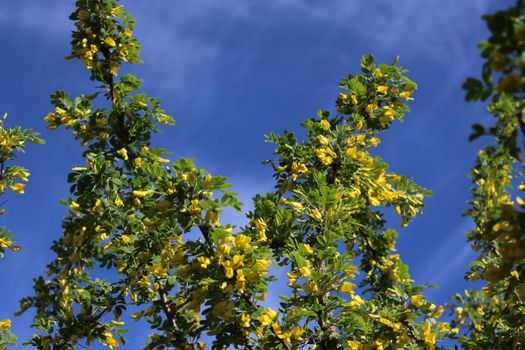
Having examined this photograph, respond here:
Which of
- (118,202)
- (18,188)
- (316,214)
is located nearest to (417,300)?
(316,214)

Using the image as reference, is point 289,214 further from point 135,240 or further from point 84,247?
point 84,247

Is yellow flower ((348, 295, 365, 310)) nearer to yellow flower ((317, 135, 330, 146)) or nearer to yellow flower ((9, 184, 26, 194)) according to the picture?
yellow flower ((317, 135, 330, 146))

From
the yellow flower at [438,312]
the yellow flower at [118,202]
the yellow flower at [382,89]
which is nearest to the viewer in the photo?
the yellow flower at [438,312]

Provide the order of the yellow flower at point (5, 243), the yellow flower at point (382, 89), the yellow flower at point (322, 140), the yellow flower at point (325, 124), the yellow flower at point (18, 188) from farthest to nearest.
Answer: the yellow flower at point (18, 188) < the yellow flower at point (5, 243) < the yellow flower at point (382, 89) < the yellow flower at point (325, 124) < the yellow flower at point (322, 140)

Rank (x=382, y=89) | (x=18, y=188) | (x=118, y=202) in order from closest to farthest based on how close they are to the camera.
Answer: (x=118, y=202), (x=382, y=89), (x=18, y=188)

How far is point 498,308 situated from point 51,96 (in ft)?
17.0

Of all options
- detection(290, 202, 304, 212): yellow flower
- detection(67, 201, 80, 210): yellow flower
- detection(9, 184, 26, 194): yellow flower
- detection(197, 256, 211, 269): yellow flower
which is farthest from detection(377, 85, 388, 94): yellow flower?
detection(9, 184, 26, 194): yellow flower

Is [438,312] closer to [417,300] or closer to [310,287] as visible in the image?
[417,300]

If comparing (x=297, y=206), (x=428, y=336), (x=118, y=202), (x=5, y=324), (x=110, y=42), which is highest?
(x=110, y=42)

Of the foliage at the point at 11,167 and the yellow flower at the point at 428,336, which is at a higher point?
the foliage at the point at 11,167

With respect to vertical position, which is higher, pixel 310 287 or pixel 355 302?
pixel 310 287

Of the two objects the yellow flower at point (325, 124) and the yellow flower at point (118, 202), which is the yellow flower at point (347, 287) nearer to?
the yellow flower at point (325, 124)

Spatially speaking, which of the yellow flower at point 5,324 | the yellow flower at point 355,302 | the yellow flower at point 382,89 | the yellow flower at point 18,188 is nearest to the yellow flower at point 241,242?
the yellow flower at point 355,302

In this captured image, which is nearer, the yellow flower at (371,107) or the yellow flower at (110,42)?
the yellow flower at (110,42)
